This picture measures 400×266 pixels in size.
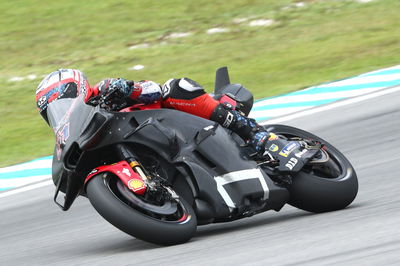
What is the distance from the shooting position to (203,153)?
554 centimetres

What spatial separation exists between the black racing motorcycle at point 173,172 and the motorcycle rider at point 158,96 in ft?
0.22

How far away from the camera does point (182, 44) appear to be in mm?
15000

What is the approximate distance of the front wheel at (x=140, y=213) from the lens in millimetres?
5066

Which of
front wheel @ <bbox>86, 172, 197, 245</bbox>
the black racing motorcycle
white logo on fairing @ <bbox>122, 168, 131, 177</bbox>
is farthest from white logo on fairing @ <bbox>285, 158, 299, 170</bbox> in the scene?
white logo on fairing @ <bbox>122, 168, 131, 177</bbox>

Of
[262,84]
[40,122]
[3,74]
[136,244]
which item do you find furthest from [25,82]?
[136,244]

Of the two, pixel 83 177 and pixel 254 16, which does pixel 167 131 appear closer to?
pixel 83 177

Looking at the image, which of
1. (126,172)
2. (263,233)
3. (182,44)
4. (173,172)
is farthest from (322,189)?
(182,44)

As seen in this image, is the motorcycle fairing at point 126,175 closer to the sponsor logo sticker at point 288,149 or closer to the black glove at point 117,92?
the black glove at point 117,92

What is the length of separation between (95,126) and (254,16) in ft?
36.2

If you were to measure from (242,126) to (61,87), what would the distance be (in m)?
1.18

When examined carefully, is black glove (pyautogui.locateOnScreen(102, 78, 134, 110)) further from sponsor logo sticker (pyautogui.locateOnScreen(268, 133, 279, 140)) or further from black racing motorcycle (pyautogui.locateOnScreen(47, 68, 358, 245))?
sponsor logo sticker (pyautogui.locateOnScreen(268, 133, 279, 140))

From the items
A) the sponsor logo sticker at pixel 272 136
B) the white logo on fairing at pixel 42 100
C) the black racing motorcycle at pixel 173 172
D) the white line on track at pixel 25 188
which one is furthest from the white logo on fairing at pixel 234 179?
the white line on track at pixel 25 188

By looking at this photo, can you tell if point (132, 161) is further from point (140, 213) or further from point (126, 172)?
point (140, 213)

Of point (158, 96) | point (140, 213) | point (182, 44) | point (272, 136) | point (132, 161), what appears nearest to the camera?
point (140, 213)
